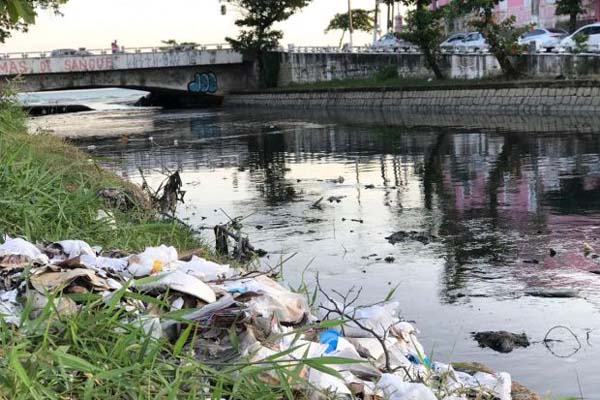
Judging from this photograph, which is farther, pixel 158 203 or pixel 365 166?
pixel 365 166

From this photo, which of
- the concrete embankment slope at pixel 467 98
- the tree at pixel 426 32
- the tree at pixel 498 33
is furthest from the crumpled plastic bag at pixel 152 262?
the tree at pixel 426 32

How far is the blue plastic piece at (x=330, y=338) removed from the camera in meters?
4.20

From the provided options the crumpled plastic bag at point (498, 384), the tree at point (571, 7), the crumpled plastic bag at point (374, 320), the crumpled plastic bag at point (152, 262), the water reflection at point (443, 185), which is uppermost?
the tree at point (571, 7)

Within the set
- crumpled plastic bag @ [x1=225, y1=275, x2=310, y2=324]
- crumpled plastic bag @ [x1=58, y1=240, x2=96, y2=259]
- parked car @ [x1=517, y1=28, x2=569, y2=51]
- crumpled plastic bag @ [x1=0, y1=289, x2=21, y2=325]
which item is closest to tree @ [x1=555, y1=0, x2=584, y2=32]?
parked car @ [x1=517, y1=28, x2=569, y2=51]

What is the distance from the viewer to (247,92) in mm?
50906

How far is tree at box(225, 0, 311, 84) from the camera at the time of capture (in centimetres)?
5169

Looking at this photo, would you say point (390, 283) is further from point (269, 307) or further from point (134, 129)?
point (134, 129)

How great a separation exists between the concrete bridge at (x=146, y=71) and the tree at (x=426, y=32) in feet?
57.6

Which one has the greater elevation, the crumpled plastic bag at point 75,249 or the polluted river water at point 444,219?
the crumpled plastic bag at point 75,249

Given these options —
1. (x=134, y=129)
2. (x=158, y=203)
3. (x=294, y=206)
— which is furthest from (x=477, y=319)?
(x=134, y=129)

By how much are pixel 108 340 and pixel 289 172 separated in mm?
13827

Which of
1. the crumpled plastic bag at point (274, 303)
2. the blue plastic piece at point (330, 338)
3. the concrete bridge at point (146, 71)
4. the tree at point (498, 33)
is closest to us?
the blue plastic piece at point (330, 338)

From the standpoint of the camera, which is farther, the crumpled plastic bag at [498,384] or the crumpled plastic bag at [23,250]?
the crumpled plastic bag at [23,250]

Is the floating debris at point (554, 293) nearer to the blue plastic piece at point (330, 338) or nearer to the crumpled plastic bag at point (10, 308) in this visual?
the blue plastic piece at point (330, 338)
